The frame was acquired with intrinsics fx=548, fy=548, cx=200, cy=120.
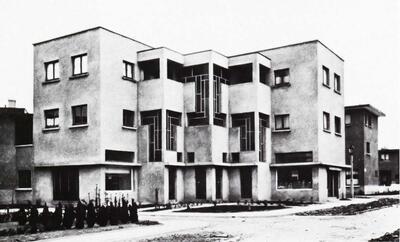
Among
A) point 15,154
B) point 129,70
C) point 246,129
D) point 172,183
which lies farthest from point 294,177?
point 15,154

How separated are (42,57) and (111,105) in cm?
697

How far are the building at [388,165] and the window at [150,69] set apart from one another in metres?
45.2

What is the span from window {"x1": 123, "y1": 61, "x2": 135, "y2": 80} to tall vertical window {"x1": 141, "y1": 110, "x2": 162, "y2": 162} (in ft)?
9.87

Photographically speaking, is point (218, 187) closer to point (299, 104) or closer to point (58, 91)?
point (299, 104)

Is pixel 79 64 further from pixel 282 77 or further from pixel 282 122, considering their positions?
pixel 282 122

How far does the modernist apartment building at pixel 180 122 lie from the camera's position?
36.8 meters

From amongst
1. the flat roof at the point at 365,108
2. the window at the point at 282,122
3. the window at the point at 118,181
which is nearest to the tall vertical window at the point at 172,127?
the window at the point at 118,181

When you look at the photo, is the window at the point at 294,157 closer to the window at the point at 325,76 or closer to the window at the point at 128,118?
the window at the point at 325,76

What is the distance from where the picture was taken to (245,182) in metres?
40.6

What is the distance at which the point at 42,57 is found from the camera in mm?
39594

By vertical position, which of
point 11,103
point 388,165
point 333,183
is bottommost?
point 333,183

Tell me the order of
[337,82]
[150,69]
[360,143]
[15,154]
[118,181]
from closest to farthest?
[118,181] → [150,69] → [15,154] → [337,82] → [360,143]

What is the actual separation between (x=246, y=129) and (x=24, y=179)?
17.1 metres

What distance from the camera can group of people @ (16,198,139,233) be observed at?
18156mm
